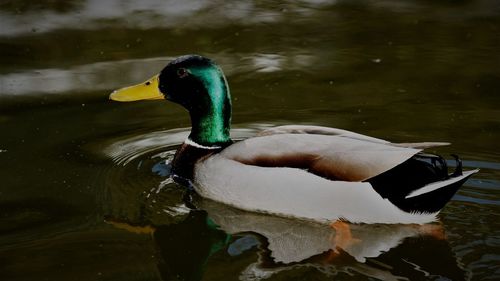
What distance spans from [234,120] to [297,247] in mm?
1969

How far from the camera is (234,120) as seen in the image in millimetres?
6746

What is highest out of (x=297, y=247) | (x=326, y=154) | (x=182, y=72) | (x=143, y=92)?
(x=182, y=72)

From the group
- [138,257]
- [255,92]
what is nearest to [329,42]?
[255,92]

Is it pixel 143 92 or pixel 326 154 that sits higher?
pixel 143 92

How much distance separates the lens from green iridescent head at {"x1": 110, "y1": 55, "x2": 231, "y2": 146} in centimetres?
580

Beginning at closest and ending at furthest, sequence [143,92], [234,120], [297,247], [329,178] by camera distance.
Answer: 1. [297,247]
2. [329,178]
3. [143,92]
4. [234,120]

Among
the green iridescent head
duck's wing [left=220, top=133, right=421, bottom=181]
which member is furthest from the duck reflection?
the green iridescent head

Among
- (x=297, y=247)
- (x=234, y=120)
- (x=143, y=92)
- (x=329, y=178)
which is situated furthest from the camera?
(x=234, y=120)

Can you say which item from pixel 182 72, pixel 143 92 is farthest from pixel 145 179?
pixel 182 72

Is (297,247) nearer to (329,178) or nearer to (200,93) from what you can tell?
(329,178)

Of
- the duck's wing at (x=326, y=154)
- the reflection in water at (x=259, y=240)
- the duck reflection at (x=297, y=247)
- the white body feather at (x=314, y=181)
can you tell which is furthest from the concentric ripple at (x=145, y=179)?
the duck's wing at (x=326, y=154)

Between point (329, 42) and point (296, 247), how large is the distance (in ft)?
12.7

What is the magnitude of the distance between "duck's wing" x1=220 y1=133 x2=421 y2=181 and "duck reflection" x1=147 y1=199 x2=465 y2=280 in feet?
1.02

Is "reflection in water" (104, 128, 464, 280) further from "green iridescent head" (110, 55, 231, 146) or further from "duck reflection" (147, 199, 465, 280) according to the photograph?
"green iridescent head" (110, 55, 231, 146)
